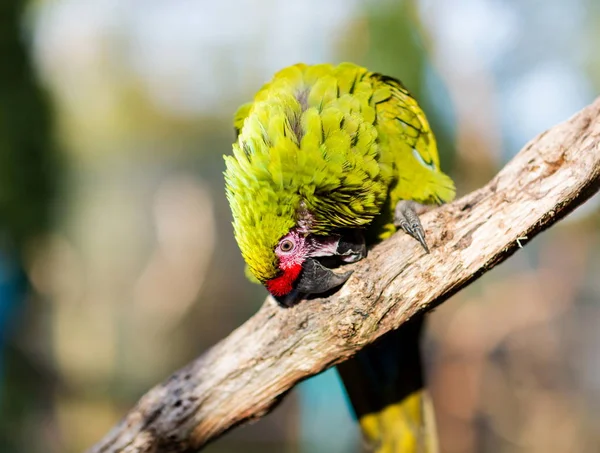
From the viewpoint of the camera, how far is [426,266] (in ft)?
4.34

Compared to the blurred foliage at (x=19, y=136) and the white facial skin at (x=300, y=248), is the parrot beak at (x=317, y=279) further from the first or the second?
the blurred foliage at (x=19, y=136)

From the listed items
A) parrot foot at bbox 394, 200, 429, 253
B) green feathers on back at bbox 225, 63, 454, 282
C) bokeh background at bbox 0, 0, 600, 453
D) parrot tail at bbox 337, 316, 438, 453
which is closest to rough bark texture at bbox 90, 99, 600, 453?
parrot foot at bbox 394, 200, 429, 253

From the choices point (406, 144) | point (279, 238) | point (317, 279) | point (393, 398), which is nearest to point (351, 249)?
point (317, 279)

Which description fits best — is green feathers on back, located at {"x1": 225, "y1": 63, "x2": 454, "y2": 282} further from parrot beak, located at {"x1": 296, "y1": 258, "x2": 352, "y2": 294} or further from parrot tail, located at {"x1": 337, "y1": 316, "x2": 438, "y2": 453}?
parrot tail, located at {"x1": 337, "y1": 316, "x2": 438, "y2": 453}

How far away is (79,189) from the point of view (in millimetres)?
5574

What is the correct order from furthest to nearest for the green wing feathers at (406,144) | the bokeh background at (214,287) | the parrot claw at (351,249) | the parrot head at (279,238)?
the bokeh background at (214,287), the green wing feathers at (406,144), the parrot claw at (351,249), the parrot head at (279,238)

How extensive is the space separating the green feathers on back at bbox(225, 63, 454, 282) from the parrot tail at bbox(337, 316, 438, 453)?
0.62 metres

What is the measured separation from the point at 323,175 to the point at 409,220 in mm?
329

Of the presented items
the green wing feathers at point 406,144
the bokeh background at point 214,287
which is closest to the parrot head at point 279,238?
the green wing feathers at point 406,144

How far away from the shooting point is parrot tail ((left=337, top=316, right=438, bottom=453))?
1.76m

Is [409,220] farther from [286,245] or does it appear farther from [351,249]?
[286,245]

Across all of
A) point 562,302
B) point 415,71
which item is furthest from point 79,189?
point 562,302

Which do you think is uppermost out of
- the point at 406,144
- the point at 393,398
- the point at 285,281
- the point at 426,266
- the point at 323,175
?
the point at 406,144

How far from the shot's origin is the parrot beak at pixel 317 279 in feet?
4.41
